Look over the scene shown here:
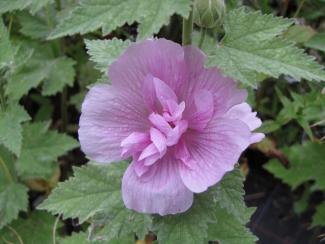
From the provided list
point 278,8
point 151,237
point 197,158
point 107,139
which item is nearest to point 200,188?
point 197,158

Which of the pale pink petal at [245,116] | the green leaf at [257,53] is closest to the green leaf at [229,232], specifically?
the pale pink petal at [245,116]

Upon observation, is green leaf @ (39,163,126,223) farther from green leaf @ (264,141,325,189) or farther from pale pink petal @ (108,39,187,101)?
green leaf @ (264,141,325,189)

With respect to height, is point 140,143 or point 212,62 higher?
point 212,62

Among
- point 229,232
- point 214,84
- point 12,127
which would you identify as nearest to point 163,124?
point 214,84

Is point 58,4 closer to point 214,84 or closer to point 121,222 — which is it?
point 121,222

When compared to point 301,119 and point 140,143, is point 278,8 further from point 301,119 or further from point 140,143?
point 140,143

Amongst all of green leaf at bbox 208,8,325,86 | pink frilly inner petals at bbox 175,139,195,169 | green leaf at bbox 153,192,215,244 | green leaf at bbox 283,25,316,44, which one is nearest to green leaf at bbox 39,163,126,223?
green leaf at bbox 153,192,215,244
